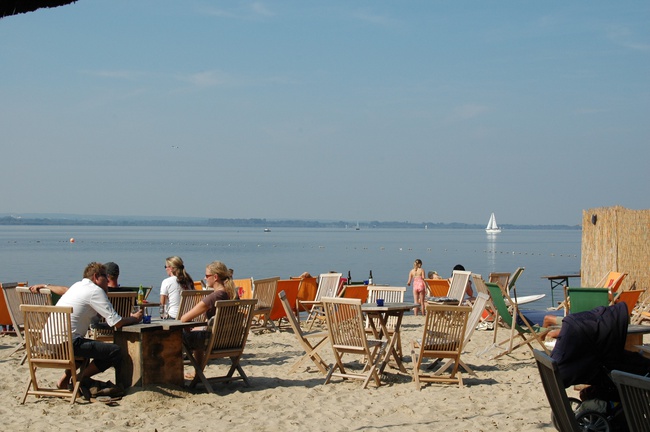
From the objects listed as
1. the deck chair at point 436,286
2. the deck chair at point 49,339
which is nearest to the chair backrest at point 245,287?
the deck chair at point 436,286

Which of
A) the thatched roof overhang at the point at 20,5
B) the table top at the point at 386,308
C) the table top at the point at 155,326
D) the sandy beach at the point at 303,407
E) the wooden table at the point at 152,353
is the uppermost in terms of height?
the thatched roof overhang at the point at 20,5

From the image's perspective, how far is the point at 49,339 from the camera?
266 inches

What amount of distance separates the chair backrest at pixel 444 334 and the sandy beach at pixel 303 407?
32 centimetres

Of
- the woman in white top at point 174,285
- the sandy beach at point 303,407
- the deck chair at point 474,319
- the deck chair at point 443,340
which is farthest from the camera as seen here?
the woman in white top at point 174,285

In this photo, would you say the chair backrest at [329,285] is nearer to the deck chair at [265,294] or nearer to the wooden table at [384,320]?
the deck chair at [265,294]

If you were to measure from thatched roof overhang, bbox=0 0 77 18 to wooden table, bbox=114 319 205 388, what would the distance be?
11.8 ft

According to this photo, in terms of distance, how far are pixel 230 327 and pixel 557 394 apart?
3.89 meters

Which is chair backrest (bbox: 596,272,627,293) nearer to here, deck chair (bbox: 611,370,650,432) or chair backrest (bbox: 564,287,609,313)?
chair backrest (bbox: 564,287,609,313)

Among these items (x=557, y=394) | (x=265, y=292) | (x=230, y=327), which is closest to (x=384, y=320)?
(x=230, y=327)

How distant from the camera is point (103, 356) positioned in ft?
22.7

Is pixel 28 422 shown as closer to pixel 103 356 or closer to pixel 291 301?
pixel 103 356

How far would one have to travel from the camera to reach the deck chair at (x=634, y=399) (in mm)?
3393

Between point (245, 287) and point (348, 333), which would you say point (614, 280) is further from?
Result: point (348, 333)

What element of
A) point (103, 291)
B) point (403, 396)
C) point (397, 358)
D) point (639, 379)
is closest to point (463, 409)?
point (403, 396)
